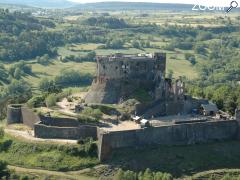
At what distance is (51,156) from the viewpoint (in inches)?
2813

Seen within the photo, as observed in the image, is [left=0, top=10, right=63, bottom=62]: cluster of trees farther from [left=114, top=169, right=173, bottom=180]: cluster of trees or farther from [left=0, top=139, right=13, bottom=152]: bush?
[left=114, top=169, right=173, bottom=180]: cluster of trees

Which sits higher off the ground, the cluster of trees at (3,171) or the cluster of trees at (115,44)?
the cluster of trees at (3,171)

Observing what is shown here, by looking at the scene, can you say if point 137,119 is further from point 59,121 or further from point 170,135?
point 59,121

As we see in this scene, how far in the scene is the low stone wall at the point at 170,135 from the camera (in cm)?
7144

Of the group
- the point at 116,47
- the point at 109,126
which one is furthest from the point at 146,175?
the point at 116,47

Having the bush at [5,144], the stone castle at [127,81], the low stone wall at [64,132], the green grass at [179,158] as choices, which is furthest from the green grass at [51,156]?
the stone castle at [127,81]

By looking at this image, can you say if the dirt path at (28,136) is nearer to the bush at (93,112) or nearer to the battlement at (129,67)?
the bush at (93,112)

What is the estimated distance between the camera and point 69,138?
74.9 meters

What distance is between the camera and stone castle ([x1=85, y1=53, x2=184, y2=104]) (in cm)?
8412

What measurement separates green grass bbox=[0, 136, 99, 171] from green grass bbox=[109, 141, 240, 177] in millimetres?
3198

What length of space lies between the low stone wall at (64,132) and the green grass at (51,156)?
233 cm

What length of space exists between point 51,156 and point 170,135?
14.9 meters

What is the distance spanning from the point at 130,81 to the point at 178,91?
6805 millimetres

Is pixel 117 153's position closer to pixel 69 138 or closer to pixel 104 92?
pixel 69 138
